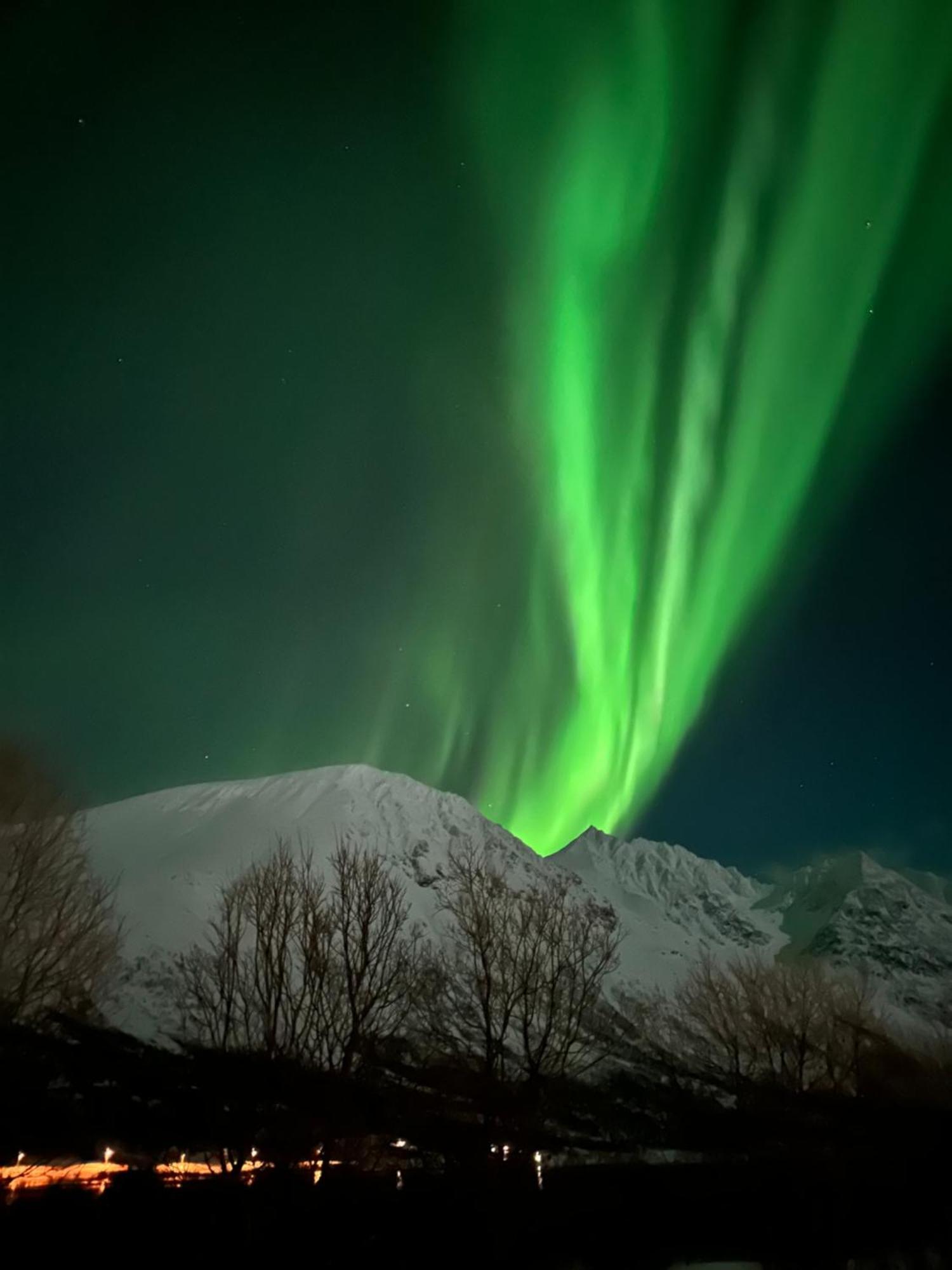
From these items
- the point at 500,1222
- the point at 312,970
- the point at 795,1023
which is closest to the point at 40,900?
the point at 312,970

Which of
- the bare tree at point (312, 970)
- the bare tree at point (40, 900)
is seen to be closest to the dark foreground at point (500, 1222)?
the bare tree at point (312, 970)

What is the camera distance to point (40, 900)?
37.9 meters

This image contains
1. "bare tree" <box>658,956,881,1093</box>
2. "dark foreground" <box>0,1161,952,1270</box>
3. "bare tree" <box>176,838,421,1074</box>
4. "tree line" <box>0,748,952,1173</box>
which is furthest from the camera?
"bare tree" <box>658,956,881,1093</box>

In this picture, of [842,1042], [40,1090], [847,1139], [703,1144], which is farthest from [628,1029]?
[40,1090]

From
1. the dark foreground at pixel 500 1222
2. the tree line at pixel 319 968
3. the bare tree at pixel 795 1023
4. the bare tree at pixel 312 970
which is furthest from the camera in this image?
the bare tree at pixel 795 1023

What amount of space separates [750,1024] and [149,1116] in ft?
175

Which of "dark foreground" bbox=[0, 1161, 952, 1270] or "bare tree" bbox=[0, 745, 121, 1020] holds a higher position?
"bare tree" bbox=[0, 745, 121, 1020]

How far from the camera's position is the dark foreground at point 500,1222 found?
17562mm

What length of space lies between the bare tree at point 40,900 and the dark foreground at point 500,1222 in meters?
20.0

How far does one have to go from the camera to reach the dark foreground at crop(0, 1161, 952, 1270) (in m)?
17.6

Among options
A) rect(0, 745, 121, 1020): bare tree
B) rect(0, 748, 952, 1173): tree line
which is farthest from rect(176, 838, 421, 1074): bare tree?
rect(0, 745, 121, 1020): bare tree

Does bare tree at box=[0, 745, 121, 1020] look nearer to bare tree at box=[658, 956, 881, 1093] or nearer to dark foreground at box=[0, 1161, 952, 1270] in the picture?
dark foreground at box=[0, 1161, 952, 1270]

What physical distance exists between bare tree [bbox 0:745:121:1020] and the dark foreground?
2003cm

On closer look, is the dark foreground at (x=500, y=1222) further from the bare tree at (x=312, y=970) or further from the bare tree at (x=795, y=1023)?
the bare tree at (x=795, y=1023)
